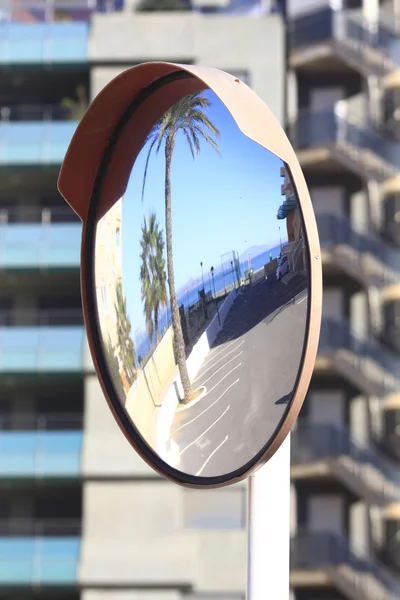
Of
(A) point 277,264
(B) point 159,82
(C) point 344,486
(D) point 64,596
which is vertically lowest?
(D) point 64,596

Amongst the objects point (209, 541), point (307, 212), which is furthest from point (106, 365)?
point (209, 541)

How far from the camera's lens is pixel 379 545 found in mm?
30266

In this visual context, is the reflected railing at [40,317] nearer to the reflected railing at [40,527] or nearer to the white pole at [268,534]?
the reflected railing at [40,527]

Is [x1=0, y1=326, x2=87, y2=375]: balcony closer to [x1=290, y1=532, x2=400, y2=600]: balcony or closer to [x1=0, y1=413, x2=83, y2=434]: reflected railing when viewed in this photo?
[x1=0, y1=413, x2=83, y2=434]: reflected railing

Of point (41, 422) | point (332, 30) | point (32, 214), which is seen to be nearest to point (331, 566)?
point (41, 422)

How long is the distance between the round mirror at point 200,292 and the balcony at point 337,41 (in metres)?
27.9

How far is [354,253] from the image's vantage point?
1195 inches

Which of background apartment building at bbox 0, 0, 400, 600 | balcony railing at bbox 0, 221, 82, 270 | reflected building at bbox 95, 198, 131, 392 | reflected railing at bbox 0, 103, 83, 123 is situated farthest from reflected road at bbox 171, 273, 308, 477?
reflected railing at bbox 0, 103, 83, 123

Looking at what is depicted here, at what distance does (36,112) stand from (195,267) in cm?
2916

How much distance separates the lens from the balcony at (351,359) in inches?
1163

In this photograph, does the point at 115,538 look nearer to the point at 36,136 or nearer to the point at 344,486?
the point at 344,486

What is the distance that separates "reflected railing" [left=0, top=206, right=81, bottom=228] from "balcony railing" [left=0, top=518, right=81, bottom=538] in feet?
25.0

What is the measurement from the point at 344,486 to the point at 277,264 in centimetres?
2716

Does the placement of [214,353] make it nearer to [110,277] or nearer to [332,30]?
[110,277]
